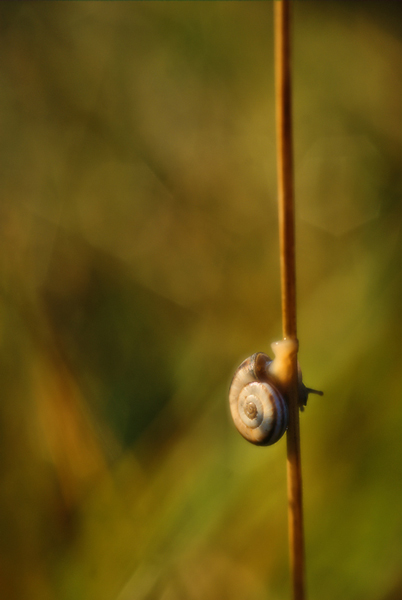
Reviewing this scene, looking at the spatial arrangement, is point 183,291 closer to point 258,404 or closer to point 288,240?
point 258,404

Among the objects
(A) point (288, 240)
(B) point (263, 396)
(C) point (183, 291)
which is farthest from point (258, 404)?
(C) point (183, 291)

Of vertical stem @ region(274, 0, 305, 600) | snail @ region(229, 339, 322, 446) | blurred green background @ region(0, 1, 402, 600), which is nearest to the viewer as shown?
vertical stem @ region(274, 0, 305, 600)

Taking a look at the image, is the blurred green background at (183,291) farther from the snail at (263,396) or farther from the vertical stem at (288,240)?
the vertical stem at (288,240)

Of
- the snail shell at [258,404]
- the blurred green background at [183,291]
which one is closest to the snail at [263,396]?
the snail shell at [258,404]

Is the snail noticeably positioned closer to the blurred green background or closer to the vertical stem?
the vertical stem

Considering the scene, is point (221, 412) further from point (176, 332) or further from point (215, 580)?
point (215, 580)

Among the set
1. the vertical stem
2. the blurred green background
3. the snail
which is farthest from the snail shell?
the blurred green background

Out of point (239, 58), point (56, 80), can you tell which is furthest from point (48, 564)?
point (239, 58)
